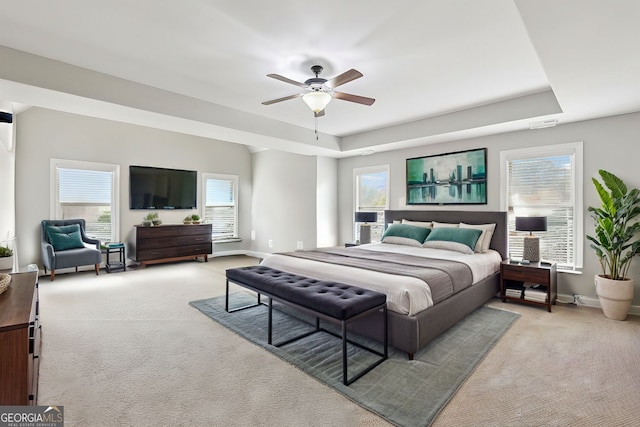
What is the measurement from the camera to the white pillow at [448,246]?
13.9 feet

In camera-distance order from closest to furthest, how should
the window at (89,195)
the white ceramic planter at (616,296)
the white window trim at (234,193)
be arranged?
the white ceramic planter at (616,296) < the window at (89,195) < the white window trim at (234,193)

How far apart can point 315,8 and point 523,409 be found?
2.99 meters

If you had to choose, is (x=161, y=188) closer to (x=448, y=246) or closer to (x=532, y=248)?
(x=448, y=246)

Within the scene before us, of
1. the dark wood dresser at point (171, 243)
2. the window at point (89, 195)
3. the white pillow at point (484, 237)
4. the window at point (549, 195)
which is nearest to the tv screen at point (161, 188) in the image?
the window at point (89, 195)

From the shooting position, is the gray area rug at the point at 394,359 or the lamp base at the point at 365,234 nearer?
the gray area rug at the point at 394,359

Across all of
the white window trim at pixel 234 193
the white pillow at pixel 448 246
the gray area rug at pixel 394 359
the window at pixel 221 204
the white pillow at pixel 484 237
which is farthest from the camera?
the window at pixel 221 204

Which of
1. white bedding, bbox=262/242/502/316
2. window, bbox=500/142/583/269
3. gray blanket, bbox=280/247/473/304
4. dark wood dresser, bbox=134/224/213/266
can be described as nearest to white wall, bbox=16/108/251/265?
dark wood dresser, bbox=134/224/213/266

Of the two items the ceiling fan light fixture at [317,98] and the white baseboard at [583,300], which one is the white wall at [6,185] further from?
the white baseboard at [583,300]

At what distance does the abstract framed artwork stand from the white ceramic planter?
1.78m

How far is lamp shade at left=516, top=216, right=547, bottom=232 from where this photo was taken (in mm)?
3932

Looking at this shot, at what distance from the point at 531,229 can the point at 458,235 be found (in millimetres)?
865

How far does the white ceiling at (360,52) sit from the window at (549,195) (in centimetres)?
52

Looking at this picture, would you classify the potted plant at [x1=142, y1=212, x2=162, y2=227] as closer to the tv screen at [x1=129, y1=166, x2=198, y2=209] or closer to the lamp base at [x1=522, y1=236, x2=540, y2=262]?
the tv screen at [x1=129, y1=166, x2=198, y2=209]

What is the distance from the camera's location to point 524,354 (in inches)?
104
